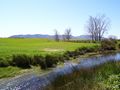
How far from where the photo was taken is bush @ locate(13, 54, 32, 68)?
85.4ft

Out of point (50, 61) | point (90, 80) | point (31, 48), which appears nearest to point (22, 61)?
point (50, 61)

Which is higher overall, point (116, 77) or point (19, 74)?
point (116, 77)

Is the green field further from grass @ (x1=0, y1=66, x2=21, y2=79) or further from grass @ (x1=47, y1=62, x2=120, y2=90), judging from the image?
grass @ (x1=47, y1=62, x2=120, y2=90)

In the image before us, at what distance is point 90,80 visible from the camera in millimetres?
13805

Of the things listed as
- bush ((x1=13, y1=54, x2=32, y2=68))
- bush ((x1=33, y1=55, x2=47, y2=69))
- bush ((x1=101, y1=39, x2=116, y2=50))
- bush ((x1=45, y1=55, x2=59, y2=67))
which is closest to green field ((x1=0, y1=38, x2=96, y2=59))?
bush ((x1=13, y1=54, x2=32, y2=68))

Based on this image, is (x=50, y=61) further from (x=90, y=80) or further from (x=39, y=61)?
(x=90, y=80)

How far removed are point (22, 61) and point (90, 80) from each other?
14.0 metres

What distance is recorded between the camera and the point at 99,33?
105062 millimetres

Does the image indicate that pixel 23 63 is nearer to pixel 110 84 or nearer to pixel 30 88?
pixel 30 88

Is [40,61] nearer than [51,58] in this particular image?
Yes

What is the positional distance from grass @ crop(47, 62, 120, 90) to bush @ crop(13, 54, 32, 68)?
10.6 m

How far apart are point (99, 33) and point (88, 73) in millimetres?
90511

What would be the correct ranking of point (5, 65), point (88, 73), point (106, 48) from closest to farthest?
point (88, 73)
point (5, 65)
point (106, 48)

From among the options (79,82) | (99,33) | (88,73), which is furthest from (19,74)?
(99,33)
